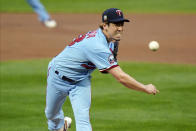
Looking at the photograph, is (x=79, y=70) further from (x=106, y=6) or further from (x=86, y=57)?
(x=106, y=6)

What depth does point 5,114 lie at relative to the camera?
8523 millimetres

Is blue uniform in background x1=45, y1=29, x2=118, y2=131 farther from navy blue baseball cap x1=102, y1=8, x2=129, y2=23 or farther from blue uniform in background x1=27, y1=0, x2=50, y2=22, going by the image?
blue uniform in background x1=27, y1=0, x2=50, y2=22

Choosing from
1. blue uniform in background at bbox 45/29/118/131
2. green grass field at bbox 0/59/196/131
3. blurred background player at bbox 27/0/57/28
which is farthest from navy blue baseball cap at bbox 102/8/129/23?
blurred background player at bbox 27/0/57/28

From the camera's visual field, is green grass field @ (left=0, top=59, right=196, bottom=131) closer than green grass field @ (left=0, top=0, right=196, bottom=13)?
Yes

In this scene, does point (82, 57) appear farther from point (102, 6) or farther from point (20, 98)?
point (102, 6)

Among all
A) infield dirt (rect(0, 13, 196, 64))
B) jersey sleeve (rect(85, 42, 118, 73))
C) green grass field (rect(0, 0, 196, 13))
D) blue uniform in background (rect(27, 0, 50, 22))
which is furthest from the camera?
green grass field (rect(0, 0, 196, 13))

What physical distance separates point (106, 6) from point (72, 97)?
17.2 meters

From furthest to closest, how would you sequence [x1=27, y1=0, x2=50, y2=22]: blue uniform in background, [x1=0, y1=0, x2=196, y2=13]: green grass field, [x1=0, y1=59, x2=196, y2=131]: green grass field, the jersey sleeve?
1. [x1=0, y1=0, x2=196, y2=13]: green grass field
2. [x1=27, y1=0, x2=50, y2=22]: blue uniform in background
3. [x1=0, y1=59, x2=196, y2=131]: green grass field
4. the jersey sleeve

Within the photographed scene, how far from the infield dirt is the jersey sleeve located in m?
7.25

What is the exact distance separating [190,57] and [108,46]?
7759mm

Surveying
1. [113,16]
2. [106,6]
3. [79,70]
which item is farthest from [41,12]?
[113,16]

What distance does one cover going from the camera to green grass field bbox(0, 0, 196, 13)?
22047 mm

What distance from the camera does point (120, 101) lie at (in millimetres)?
9234

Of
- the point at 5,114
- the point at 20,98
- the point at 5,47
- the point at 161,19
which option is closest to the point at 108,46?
the point at 5,114
